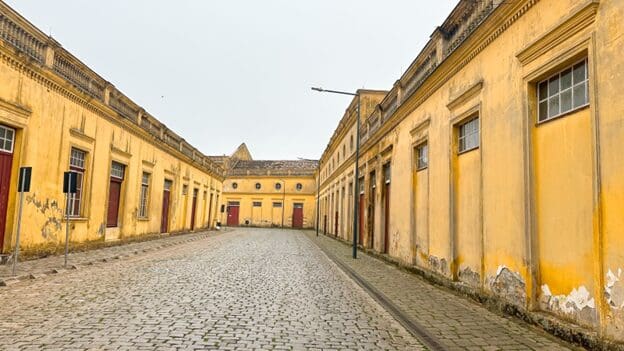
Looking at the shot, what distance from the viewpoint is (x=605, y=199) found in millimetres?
4457

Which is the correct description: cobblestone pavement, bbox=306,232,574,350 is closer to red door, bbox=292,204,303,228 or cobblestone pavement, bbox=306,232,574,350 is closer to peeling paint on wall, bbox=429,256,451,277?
peeling paint on wall, bbox=429,256,451,277

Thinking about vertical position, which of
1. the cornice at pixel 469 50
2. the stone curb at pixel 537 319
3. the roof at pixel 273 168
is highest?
the roof at pixel 273 168

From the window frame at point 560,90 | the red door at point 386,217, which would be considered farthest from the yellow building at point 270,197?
the window frame at point 560,90

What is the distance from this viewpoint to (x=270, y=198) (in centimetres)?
5319

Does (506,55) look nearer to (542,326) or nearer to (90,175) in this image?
(542,326)

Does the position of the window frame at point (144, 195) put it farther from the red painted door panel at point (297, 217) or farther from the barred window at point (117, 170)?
the red painted door panel at point (297, 217)

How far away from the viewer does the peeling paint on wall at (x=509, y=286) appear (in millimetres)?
5992

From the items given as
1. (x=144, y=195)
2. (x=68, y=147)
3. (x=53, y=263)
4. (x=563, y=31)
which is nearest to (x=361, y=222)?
(x=144, y=195)

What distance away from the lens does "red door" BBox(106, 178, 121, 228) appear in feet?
53.1

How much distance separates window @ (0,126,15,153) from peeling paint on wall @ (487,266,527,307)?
431 inches

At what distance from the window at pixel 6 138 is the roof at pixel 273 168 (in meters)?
43.3

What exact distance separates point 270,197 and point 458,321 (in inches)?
1882

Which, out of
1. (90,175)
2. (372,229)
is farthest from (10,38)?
(372,229)

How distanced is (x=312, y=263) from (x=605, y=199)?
1002 centimetres
